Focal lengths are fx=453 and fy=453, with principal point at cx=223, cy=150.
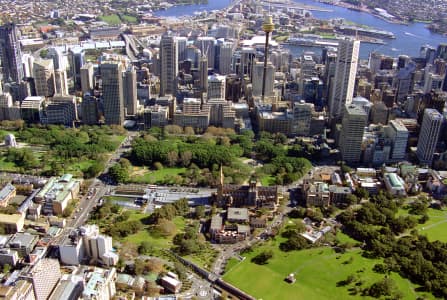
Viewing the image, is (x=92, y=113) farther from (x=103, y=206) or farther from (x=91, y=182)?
(x=103, y=206)

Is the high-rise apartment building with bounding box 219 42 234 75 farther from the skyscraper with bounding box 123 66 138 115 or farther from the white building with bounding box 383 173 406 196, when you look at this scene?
the white building with bounding box 383 173 406 196

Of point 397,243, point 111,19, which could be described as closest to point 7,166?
point 397,243

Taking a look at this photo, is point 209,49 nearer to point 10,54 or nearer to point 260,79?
point 260,79

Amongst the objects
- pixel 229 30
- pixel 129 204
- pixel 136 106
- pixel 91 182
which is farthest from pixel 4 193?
pixel 229 30

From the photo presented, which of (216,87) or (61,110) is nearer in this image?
(61,110)

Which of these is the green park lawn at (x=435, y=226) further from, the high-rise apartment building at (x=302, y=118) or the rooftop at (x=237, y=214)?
the high-rise apartment building at (x=302, y=118)

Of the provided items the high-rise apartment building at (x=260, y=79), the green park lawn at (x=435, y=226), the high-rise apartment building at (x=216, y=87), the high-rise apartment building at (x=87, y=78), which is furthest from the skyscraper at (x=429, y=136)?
the high-rise apartment building at (x=87, y=78)
